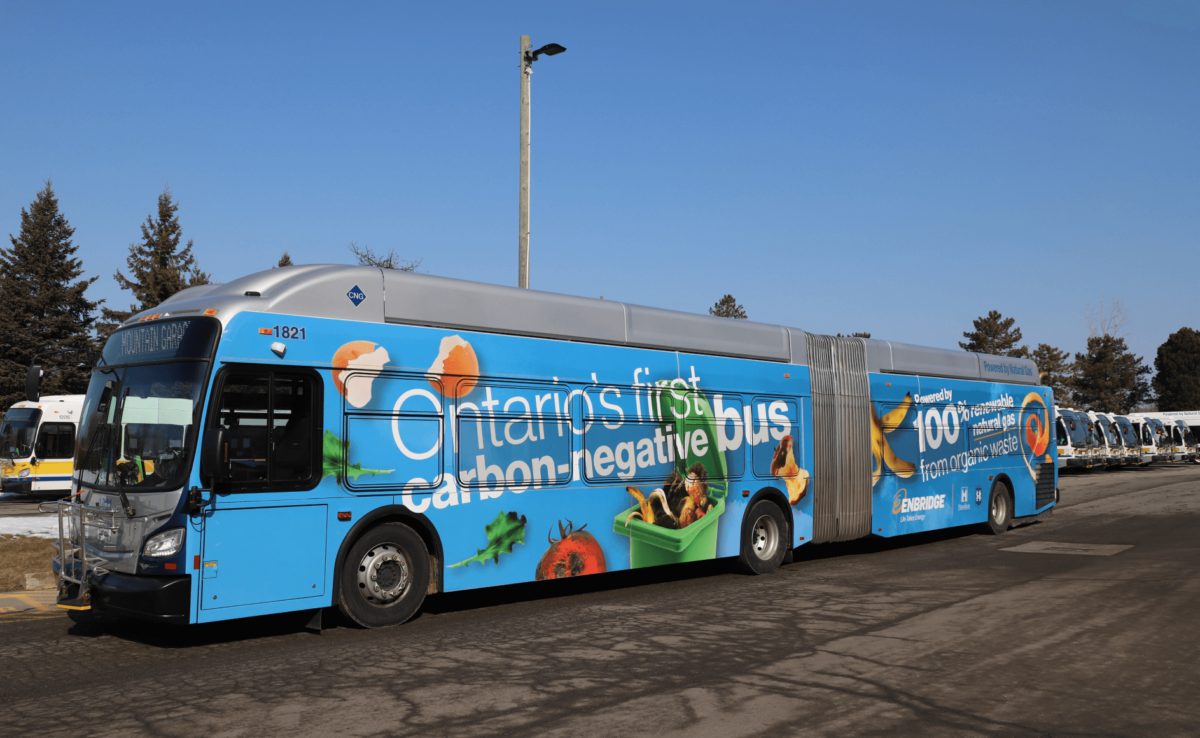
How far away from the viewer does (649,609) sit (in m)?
9.59

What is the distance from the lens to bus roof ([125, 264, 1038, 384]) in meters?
8.18

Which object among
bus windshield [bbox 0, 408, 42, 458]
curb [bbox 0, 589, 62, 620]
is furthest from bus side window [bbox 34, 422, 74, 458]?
curb [bbox 0, 589, 62, 620]

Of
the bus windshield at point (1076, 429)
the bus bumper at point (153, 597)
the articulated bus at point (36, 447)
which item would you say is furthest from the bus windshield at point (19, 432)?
the bus windshield at point (1076, 429)

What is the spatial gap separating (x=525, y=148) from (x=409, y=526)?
8.50 m

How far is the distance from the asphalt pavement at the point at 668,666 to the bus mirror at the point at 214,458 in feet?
4.74

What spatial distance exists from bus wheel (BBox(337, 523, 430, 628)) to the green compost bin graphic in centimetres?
269

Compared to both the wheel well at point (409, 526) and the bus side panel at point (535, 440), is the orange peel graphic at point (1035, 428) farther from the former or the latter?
the wheel well at point (409, 526)

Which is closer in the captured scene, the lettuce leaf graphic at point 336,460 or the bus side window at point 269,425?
the bus side window at point 269,425

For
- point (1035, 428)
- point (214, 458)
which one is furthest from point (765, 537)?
point (1035, 428)

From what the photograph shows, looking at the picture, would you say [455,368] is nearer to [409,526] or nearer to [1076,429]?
[409,526]

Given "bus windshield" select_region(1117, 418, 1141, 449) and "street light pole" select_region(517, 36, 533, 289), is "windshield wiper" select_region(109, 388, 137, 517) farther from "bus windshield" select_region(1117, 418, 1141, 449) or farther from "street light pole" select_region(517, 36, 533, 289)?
"bus windshield" select_region(1117, 418, 1141, 449)

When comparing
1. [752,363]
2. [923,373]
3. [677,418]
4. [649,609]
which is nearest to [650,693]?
[649,609]

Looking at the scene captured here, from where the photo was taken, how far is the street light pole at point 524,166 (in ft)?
48.6

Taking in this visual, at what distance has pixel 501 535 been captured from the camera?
9.43 metres
